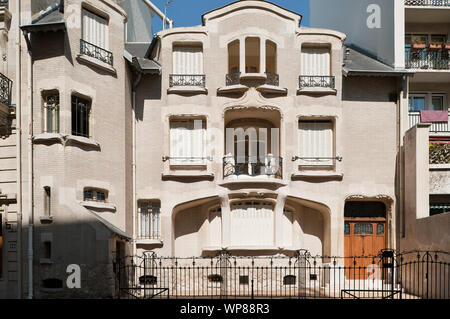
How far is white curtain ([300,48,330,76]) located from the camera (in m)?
20.6

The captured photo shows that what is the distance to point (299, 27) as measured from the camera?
67.8 feet

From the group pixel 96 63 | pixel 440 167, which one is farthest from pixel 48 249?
pixel 440 167

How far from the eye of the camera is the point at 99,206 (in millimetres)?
17188

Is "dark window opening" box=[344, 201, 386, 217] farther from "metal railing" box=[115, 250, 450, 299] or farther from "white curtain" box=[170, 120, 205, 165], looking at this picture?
"white curtain" box=[170, 120, 205, 165]

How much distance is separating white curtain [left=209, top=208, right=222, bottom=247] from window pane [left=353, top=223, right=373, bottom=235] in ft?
20.8

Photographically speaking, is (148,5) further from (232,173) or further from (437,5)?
(437,5)

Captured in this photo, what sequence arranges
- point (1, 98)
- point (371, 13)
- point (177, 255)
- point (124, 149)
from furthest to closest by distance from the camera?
point (371, 13)
point (177, 255)
point (124, 149)
point (1, 98)

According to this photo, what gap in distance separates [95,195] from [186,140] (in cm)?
497

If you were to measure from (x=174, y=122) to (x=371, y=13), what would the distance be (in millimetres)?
11481

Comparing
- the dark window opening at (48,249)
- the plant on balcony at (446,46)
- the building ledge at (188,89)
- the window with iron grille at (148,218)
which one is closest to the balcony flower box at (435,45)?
the plant on balcony at (446,46)

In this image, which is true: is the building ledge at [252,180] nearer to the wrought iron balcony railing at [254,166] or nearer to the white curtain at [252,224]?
the wrought iron balcony railing at [254,166]

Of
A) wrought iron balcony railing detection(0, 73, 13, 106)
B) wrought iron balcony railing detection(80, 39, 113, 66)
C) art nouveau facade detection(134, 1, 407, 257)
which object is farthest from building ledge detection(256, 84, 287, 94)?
wrought iron balcony railing detection(0, 73, 13, 106)

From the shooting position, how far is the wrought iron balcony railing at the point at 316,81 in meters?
20.3
